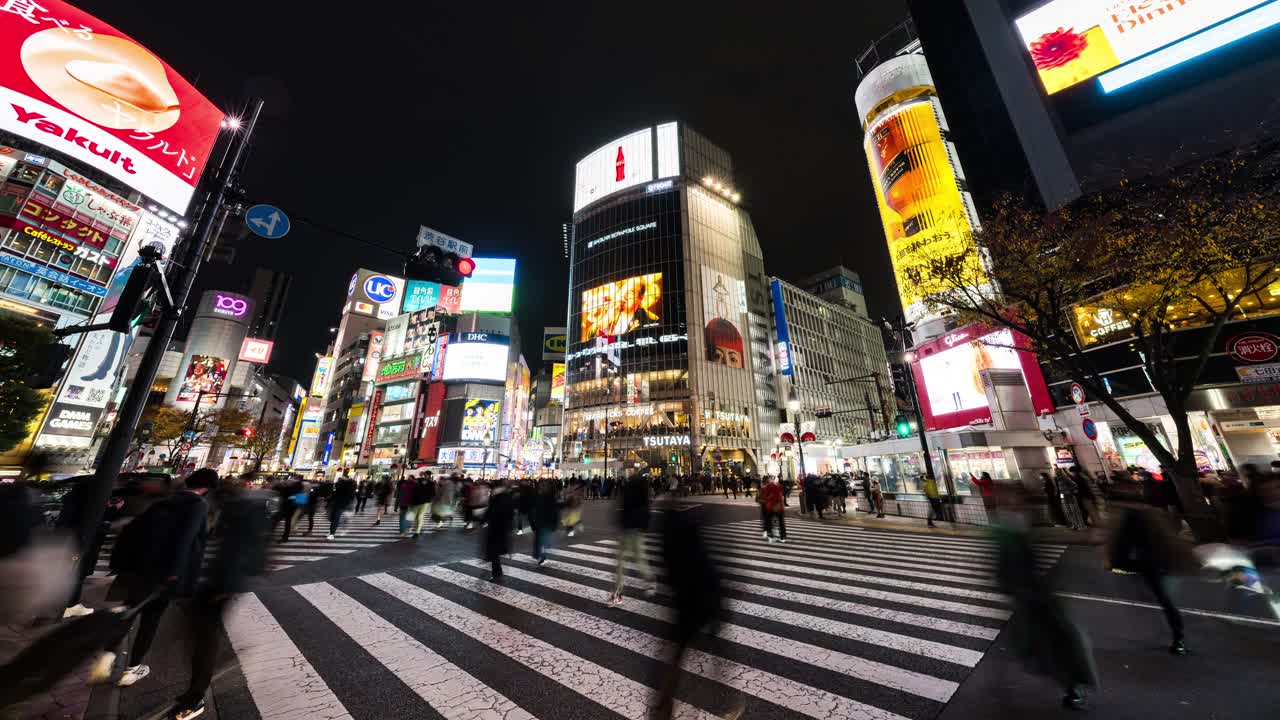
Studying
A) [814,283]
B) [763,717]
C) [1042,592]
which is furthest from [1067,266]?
[814,283]

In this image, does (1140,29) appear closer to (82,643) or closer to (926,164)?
(926,164)

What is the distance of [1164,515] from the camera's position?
458 cm

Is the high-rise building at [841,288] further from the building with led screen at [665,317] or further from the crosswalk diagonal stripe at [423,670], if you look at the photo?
the crosswalk diagonal stripe at [423,670]

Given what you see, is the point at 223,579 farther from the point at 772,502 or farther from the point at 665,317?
the point at 665,317

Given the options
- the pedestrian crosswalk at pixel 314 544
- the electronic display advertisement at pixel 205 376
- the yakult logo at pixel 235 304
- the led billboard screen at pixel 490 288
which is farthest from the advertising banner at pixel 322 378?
the pedestrian crosswalk at pixel 314 544

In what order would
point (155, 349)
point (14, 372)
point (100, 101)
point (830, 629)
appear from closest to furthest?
point (830, 629) → point (155, 349) → point (100, 101) → point (14, 372)

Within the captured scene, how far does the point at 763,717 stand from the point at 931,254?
1378 inches

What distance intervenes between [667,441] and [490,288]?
96.4 ft

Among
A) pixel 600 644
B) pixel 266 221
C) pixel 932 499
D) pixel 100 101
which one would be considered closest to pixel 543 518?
pixel 600 644

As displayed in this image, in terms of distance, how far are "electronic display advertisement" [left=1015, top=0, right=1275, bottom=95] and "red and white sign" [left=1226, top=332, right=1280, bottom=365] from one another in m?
12.0

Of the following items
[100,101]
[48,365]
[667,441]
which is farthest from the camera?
[667,441]

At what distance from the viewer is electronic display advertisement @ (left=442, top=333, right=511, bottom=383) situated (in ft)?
182

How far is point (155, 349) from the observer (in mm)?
6156

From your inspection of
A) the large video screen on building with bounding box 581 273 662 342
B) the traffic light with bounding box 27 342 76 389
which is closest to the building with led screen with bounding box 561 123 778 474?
the large video screen on building with bounding box 581 273 662 342
